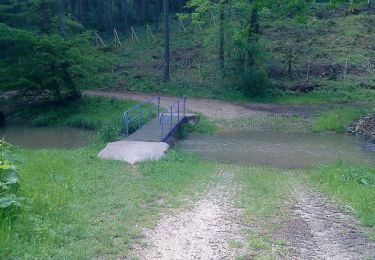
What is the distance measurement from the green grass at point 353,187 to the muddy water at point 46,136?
11214 mm

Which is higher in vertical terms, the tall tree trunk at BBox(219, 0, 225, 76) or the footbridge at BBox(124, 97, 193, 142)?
the tall tree trunk at BBox(219, 0, 225, 76)

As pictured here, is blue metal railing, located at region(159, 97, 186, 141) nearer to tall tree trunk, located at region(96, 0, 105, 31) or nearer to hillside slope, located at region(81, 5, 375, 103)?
hillside slope, located at region(81, 5, 375, 103)

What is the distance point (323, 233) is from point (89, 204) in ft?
11.8

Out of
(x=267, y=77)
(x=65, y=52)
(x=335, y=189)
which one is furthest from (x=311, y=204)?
(x=267, y=77)

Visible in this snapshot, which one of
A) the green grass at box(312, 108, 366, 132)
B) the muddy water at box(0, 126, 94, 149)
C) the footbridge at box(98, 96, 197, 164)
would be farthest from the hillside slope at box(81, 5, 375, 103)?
the footbridge at box(98, 96, 197, 164)

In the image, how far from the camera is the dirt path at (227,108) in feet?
84.5

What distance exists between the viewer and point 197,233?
7.21 meters

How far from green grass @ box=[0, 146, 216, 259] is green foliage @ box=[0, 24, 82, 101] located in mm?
13596

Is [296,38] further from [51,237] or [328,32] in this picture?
[51,237]

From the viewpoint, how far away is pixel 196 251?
6.46 m

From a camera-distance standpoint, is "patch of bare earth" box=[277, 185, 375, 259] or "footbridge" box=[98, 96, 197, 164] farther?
"footbridge" box=[98, 96, 197, 164]

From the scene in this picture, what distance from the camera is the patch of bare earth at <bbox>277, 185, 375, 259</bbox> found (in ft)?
21.6

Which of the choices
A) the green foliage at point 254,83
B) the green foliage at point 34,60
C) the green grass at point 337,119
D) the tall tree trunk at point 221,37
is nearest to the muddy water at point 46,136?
the green foliage at point 34,60

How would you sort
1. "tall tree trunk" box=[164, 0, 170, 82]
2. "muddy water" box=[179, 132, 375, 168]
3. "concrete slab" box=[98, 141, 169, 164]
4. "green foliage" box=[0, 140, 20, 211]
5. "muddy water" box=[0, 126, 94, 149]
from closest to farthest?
"green foliage" box=[0, 140, 20, 211], "concrete slab" box=[98, 141, 169, 164], "muddy water" box=[179, 132, 375, 168], "muddy water" box=[0, 126, 94, 149], "tall tree trunk" box=[164, 0, 170, 82]
